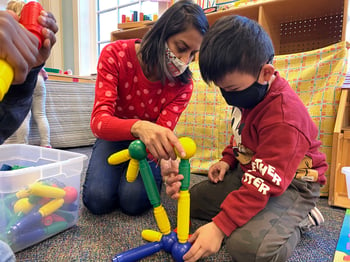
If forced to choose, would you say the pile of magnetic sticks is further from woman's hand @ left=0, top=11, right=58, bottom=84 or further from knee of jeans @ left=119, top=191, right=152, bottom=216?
woman's hand @ left=0, top=11, right=58, bottom=84

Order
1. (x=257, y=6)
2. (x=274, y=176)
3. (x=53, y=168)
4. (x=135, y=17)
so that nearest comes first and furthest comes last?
(x=274, y=176) → (x=53, y=168) → (x=257, y=6) → (x=135, y=17)

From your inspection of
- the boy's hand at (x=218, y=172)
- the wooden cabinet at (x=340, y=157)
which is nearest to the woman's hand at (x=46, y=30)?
the boy's hand at (x=218, y=172)

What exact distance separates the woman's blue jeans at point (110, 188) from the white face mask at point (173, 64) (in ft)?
1.08

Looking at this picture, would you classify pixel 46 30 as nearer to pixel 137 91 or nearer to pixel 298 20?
pixel 137 91

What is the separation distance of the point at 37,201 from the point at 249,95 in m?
0.58

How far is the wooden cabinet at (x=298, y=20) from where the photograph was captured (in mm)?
1162

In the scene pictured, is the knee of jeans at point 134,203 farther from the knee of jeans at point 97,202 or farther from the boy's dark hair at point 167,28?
the boy's dark hair at point 167,28

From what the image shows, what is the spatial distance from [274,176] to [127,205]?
18.8 inches

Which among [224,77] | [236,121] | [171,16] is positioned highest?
[171,16]

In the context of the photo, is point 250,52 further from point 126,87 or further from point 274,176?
point 126,87

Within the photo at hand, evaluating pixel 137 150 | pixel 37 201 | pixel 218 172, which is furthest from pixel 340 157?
pixel 37 201

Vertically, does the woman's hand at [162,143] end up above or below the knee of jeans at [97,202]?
above

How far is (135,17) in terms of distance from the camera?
1.92 metres

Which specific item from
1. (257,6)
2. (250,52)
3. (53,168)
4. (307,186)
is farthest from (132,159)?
(257,6)
